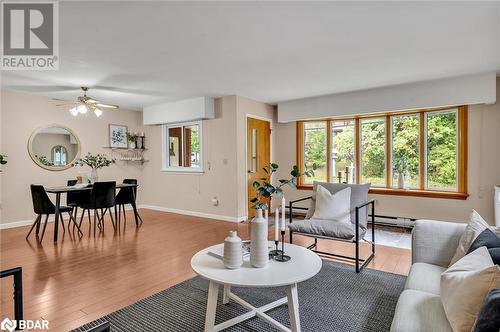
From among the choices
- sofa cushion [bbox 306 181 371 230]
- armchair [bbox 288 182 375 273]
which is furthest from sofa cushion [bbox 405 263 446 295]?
sofa cushion [bbox 306 181 371 230]

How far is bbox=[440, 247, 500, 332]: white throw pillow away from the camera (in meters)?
1.13

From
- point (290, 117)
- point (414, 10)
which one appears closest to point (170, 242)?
point (290, 117)

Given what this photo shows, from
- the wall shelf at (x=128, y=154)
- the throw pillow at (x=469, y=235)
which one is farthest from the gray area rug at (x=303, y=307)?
the wall shelf at (x=128, y=154)

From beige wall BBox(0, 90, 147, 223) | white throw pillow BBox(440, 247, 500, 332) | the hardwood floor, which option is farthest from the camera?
beige wall BBox(0, 90, 147, 223)

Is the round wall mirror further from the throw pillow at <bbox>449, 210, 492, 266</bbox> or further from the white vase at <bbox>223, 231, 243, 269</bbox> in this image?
the throw pillow at <bbox>449, 210, 492, 266</bbox>

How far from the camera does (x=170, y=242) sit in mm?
3881

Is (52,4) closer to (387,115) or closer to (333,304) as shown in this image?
(333,304)

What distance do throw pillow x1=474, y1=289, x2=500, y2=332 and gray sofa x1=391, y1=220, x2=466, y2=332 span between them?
0.27 meters

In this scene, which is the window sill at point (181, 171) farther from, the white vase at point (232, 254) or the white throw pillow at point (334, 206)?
the white vase at point (232, 254)

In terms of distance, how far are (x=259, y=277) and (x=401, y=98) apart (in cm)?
402

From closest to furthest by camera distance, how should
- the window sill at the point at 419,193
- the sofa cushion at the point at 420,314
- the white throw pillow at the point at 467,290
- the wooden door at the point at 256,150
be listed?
1. the white throw pillow at the point at 467,290
2. the sofa cushion at the point at 420,314
3. the window sill at the point at 419,193
4. the wooden door at the point at 256,150

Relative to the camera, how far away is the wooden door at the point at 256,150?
5.44 m

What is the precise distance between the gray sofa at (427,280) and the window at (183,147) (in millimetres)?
4227

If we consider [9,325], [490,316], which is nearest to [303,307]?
[490,316]
